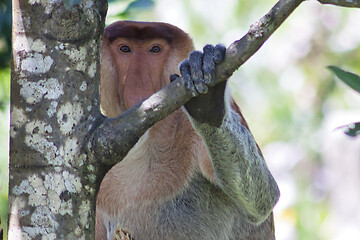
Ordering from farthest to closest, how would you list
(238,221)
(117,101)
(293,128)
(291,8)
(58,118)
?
(293,128) < (238,221) < (117,101) < (58,118) < (291,8)

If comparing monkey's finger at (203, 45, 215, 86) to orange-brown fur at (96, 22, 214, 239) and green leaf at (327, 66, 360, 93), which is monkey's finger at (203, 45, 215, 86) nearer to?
green leaf at (327, 66, 360, 93)

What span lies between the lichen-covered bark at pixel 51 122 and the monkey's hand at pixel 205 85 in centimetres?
35

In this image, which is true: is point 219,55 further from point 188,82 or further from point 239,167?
point 239,167

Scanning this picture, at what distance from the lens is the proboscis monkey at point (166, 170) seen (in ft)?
9.73

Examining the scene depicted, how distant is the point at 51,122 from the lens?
194 centimetres

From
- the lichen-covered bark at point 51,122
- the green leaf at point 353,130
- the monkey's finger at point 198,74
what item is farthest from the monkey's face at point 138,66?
the green leaf at point 353,130

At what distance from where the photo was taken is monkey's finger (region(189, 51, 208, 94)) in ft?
6.66

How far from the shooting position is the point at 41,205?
1.90 meters

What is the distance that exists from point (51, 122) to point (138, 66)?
3.78ft

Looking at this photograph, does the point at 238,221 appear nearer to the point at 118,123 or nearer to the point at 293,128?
the point at 118,123

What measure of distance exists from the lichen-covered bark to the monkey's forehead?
1.18 meters

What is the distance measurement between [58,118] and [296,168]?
11.6m

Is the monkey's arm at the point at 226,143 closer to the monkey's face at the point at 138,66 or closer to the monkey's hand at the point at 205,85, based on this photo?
the monkey's hand at the point at 205,85

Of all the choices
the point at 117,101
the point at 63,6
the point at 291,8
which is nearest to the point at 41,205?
the point at 63,6
